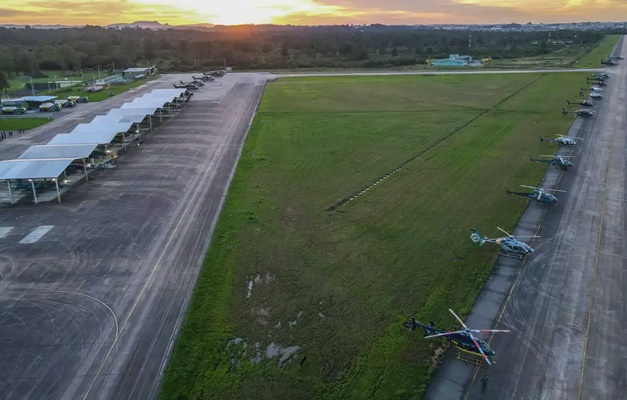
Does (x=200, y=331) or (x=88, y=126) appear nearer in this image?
(x=200, y=331)

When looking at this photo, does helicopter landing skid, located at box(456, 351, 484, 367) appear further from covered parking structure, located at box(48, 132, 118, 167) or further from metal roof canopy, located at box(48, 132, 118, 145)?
metal roof canopy, located at box(48, 132, 118, 145)

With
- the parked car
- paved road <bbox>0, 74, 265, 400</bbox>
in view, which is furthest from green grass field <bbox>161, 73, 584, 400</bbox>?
the parked car

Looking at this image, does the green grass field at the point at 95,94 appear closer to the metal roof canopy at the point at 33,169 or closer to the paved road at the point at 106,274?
the paved road at the point at 106,274

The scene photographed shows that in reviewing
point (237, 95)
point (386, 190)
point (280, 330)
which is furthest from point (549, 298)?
point (237, 95)

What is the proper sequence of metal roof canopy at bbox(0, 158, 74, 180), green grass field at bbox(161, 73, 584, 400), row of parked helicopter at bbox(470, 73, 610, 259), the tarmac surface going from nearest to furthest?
the tarmac surface
green grass field at bbox(161, 73, 584, 400)
row of parked helicopter at bbox(470, 73, 610, 259)
metal roof canopy at bbox(0, 158, 74, 180)

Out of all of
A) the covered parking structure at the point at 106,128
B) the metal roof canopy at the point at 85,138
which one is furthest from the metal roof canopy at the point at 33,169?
the covered parking structure at the point at 106,128

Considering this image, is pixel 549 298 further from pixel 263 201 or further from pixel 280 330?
pixel 263 201
